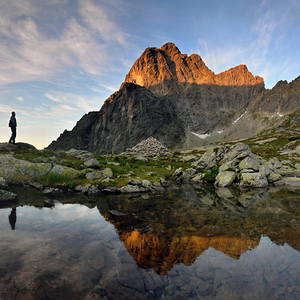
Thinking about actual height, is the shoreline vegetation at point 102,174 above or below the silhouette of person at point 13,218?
above

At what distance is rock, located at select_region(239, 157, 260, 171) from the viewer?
113 ft

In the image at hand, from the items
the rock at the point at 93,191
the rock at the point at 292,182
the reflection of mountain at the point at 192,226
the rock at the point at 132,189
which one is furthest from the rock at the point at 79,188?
the rock at the point at 292,182

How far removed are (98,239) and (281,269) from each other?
863cm

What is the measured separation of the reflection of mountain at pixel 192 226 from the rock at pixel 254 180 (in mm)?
11917

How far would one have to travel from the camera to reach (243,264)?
26.8 ft

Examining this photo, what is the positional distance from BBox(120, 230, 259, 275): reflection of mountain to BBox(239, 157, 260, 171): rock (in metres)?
27.4

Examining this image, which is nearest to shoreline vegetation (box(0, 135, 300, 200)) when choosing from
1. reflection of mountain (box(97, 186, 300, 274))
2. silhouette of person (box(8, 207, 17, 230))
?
silhouette of person (box(8, 207, 17, 230))

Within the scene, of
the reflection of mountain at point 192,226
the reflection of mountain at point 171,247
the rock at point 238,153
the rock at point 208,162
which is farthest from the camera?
the rock at point 208,162

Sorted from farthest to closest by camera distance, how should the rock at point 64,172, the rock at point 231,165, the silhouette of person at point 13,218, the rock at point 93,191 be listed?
the rock at point 231,165, the rock at point 64,172, the rock at point 93,191, the silhouette of person at point 13,218

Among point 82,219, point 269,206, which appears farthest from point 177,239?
point 269,206

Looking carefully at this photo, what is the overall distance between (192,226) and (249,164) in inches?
1077

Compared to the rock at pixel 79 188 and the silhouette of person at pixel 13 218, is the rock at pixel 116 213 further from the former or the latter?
the rock at pixel 79 188

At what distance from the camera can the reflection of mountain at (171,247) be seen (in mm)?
8141

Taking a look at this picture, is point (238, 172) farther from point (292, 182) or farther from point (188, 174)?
point (188, 174)
